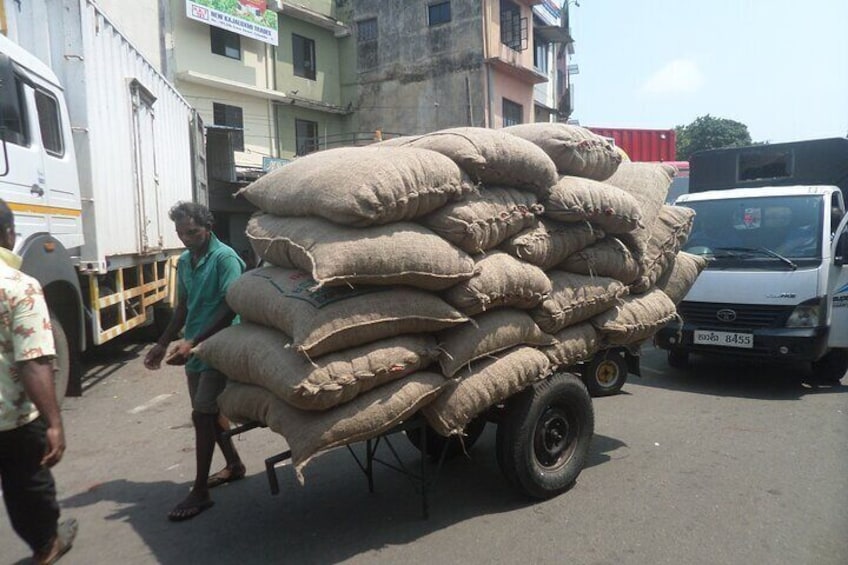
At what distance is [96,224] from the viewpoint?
5.51 m

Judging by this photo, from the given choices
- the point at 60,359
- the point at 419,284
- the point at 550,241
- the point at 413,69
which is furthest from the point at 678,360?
the point at 413,69

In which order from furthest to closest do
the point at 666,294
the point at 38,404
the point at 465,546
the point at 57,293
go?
the point at 57,293
the point at 666,294
the point at 465,546
the point at 38,404

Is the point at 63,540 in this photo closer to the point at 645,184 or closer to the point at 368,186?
the point at 368,186

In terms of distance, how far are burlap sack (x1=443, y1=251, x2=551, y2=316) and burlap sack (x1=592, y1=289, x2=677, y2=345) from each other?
57 cm

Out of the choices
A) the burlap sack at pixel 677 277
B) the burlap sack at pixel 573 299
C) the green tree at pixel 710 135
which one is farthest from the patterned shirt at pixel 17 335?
the green tree at pixel 710 135

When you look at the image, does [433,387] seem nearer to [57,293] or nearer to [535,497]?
[535,497]

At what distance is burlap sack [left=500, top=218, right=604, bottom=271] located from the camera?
10.6ft

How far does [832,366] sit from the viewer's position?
5.77 metres

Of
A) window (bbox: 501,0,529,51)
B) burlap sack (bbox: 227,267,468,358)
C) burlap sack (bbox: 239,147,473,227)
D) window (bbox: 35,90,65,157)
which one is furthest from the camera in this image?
window (bbox: 501,0,529,51)

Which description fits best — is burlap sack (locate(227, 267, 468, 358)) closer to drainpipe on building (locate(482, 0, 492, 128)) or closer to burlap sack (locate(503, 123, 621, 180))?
burlap sack (locate(503, 123, 621, 180))

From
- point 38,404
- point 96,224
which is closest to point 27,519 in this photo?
point 38,404

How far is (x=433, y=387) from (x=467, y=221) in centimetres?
83

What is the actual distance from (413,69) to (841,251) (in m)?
18.9

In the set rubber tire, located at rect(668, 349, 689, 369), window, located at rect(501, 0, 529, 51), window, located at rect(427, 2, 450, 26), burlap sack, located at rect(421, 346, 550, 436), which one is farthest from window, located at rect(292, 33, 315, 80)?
burlap sack, located at rect(421, 346, 550, 436)
